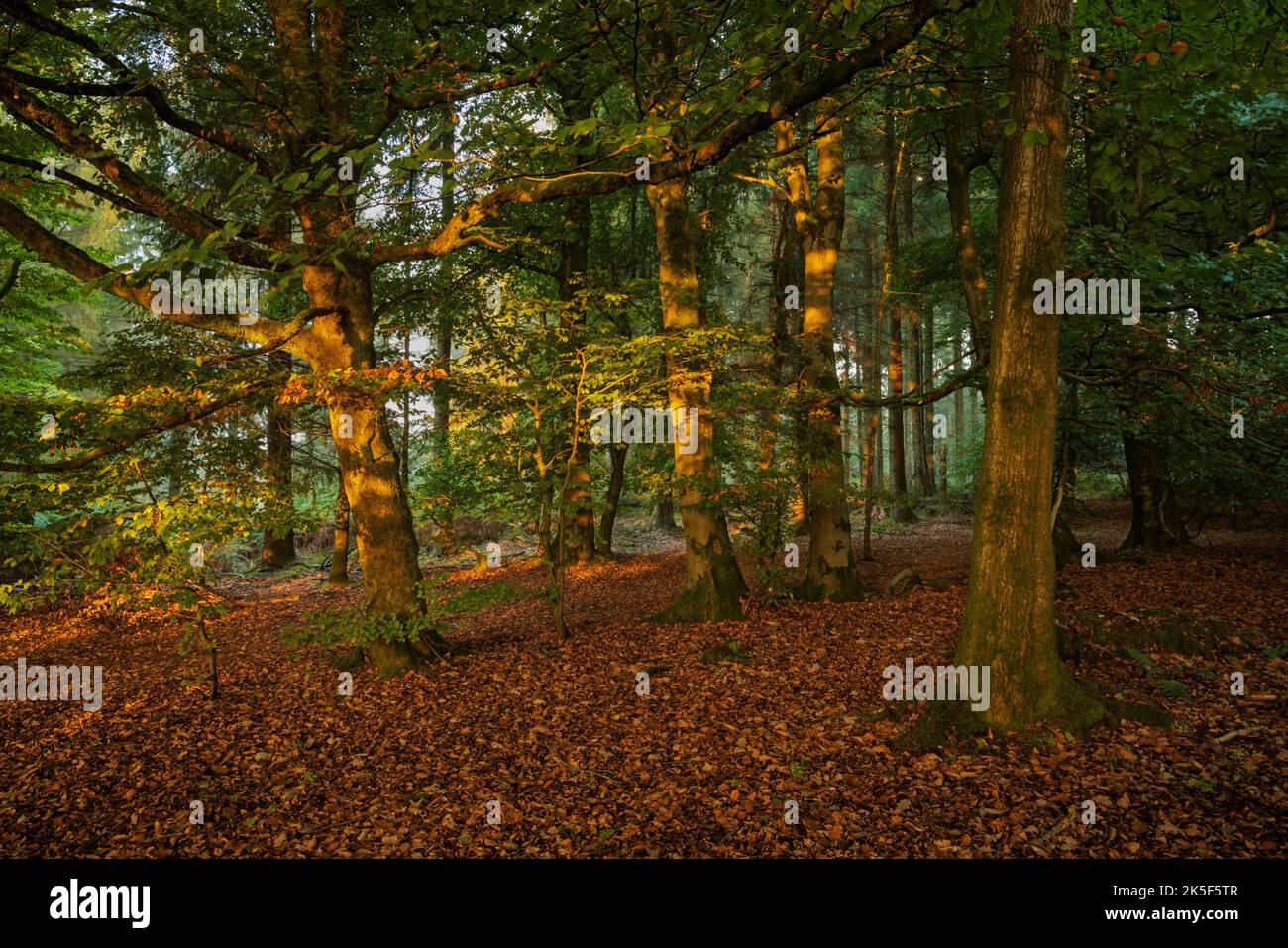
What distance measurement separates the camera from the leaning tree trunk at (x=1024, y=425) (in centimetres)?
477

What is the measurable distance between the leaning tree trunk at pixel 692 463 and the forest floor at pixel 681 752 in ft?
1.57

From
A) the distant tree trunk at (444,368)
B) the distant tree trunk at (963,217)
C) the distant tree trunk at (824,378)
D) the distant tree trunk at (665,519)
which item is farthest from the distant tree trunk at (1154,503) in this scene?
the distant tree trunk at (665,519)

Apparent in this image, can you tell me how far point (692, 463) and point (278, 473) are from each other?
564 cm

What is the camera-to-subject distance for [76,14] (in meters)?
7.92

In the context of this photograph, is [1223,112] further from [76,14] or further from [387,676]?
[76,14]

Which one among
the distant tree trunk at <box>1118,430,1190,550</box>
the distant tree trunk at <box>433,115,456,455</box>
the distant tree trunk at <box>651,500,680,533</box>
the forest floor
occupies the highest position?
the distant tree trunk at <box>433,115,456,455</box>

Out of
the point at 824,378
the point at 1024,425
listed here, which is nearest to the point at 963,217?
the point at 824,378

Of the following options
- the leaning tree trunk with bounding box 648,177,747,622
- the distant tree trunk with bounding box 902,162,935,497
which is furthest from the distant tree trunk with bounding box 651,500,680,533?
the leaning tree trunk with bounding box 648,177,747,622

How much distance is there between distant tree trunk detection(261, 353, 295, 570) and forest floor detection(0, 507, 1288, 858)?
6.75 feet

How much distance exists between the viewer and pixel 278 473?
351 inches

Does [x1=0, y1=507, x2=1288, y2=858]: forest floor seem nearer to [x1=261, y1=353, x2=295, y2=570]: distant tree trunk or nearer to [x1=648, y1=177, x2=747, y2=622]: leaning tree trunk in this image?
[x1=648, y1=177, x2=747, y2=622]: leaning tree trunk

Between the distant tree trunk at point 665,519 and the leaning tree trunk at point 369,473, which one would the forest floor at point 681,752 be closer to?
the leaning tree trunk at point 369,473

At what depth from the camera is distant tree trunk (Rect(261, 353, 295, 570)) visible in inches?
317

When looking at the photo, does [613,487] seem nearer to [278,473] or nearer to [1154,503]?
[278,473]
